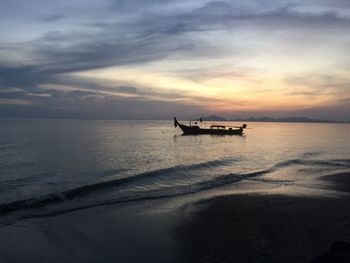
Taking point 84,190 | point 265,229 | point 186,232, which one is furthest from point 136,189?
point 265,229

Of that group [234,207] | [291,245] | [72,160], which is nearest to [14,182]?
[72,160]

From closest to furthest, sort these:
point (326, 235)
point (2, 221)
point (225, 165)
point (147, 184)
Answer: point (326, 235) → point (2, 221) → point (147, 184) → point (225, 165)

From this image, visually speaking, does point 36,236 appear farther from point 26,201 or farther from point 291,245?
point 291,245

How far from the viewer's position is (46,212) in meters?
14.1

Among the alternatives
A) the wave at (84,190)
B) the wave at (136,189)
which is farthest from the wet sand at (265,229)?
the wave at (84,190)

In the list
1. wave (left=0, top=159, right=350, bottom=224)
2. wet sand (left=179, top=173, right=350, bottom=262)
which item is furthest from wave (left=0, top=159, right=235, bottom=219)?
wet sand (left=179, top=173, right=350, bottom=262)

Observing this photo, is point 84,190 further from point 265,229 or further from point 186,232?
point 265,229

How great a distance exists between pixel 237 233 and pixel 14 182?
15700 millimetres

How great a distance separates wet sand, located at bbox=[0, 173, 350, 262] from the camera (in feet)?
30.3

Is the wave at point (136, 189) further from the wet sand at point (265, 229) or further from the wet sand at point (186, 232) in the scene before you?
the wet sand at point (265, 229)

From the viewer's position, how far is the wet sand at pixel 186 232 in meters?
9.25

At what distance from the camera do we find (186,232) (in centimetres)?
1127

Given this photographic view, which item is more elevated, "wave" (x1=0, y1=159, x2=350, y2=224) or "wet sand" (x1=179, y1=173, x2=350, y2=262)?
"wet sand" (x1=179, y1=173, x2=350, y2=262)

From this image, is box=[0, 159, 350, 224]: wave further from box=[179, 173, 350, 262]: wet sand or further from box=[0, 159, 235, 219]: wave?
box=[179, 173, 350, 262]: wet sand
